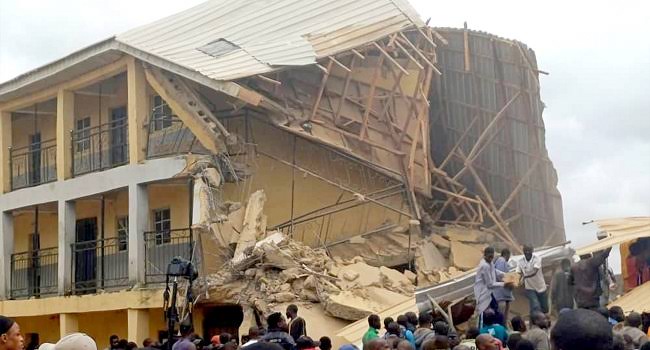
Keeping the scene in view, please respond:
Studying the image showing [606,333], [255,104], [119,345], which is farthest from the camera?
[255,104]

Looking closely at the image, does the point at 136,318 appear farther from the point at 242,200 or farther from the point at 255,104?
the point at 255,104

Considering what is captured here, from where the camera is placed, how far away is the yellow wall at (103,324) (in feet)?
67.9

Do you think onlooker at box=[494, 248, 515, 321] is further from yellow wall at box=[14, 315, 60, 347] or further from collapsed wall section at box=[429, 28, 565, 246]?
yellow wall at box=[14, 315, 60, 347]

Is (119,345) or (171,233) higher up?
(171,233)

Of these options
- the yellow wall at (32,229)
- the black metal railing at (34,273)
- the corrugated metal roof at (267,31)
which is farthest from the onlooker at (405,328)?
the yellow wall at (32,229)

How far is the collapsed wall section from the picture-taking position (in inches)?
748

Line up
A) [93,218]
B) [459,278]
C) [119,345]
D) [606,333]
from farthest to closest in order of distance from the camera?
[93,218] < [459,278] < [119,345] < [606,333]

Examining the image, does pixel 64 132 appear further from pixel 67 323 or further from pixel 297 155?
pixel 297 155

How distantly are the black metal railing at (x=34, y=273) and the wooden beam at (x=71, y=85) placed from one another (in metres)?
3.61

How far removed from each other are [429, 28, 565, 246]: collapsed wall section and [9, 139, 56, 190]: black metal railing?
31.3 ft

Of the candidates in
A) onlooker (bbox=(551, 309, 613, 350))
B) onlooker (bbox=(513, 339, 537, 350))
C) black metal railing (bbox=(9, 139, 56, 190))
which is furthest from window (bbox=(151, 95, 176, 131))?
onlooker (bbox=(551, 309, 613, 350))

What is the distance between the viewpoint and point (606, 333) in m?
3.52

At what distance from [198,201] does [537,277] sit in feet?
22.8

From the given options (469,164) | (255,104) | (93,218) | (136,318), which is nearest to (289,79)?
(255,104)
